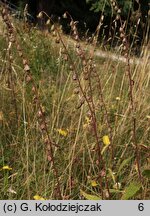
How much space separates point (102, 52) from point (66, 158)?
99.2 inches

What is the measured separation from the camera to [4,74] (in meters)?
3.37

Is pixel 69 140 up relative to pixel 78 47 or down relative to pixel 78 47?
down

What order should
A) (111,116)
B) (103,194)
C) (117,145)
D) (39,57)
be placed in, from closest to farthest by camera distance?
(103,194) < (117,145) < (111,116) < (39,57)

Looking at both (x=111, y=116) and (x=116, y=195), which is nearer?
(x=116, y=195)

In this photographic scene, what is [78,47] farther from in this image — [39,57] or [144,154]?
[39,57]

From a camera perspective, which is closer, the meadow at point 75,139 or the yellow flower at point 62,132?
the meadow at point 75,139

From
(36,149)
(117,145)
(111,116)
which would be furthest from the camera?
(111,116)

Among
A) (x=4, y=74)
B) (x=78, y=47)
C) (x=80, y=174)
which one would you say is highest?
(x=78, y=47)

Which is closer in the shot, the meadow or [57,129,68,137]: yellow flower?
the meadow

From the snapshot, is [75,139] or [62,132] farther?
[62,132]

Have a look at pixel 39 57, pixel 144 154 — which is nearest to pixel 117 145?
pixel 144 154

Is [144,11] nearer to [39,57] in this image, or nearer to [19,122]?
[39,57]

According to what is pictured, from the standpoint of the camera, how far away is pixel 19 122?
2768 mm

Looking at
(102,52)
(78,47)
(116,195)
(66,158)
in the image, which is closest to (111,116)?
(66,158)
